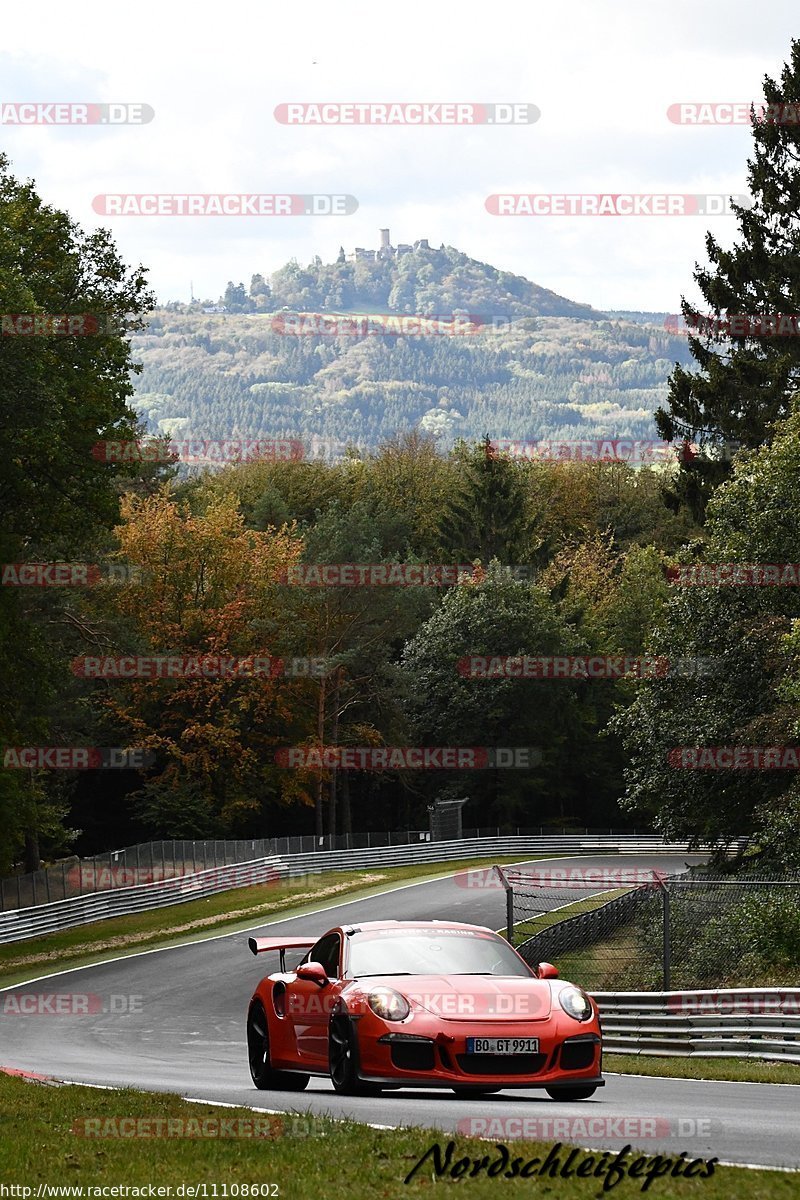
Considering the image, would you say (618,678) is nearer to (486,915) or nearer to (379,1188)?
(486,915)

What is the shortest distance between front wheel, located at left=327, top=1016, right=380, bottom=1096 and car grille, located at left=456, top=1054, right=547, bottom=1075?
2.51 ft

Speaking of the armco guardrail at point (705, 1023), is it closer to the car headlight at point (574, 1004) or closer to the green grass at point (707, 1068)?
A: the green grass at point (707, 1068)

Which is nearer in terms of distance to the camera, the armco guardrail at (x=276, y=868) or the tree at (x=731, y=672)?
the tree at (x=731, y=672)

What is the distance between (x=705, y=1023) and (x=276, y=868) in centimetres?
4035

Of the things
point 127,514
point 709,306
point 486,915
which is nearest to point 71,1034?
point 486,915

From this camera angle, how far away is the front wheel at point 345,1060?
37.7 feet

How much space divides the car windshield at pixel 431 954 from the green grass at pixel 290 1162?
2.10 meters

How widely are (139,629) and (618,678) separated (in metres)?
24.3
